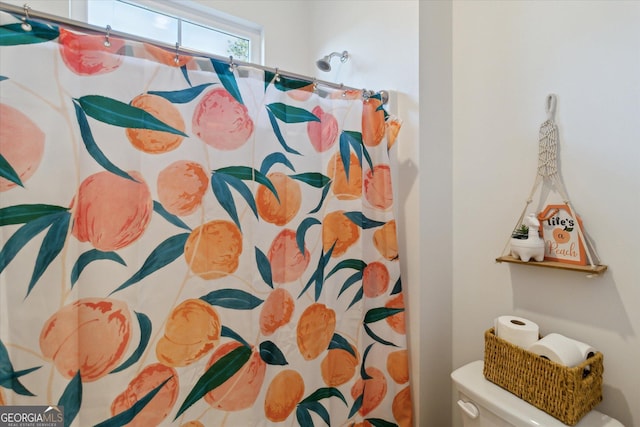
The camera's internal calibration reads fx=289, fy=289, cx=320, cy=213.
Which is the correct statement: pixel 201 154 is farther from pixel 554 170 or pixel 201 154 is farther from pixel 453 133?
pixel 554 170

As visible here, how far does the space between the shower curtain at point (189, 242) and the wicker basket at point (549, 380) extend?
357mm

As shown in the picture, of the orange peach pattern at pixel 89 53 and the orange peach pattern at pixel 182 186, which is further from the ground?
the orange peach pattern at pixel 89 53

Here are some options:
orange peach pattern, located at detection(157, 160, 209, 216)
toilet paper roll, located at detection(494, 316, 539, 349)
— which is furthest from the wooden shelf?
orange peach pattern, located at detection(157, 160, 209, 216)

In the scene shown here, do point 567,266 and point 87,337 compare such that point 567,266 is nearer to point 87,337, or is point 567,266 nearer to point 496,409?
point 496,409

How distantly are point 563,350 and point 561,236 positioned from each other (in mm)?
368

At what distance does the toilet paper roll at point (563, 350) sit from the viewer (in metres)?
0.83

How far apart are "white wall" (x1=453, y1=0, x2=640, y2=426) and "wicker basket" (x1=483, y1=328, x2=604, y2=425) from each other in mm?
155

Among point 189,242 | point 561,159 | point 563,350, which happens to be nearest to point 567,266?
point 563,350

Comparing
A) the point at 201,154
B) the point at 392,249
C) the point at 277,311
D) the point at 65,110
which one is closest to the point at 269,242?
the point at 277,311

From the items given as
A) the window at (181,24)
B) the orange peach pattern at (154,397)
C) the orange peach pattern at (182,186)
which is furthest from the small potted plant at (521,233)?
the window at (181,24)

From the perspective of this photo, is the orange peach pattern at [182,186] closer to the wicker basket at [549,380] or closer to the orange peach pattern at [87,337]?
the orange peach pattern at [87,337]

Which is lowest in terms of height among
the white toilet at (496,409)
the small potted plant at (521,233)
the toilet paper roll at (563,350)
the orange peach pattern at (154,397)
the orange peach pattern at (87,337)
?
the white toilet at (496,409)

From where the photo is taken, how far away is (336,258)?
43.9 inches

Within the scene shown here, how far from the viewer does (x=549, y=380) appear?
2.70 feet
